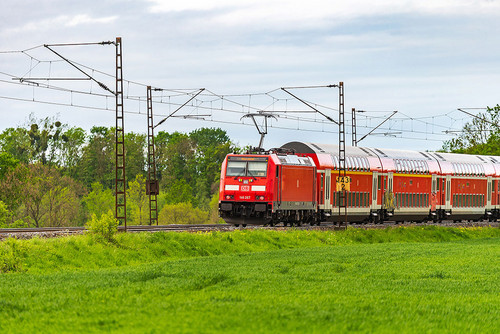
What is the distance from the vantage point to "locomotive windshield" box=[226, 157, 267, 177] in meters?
38.8

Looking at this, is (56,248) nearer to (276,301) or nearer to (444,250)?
(276,301)

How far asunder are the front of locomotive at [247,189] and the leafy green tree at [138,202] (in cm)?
6636

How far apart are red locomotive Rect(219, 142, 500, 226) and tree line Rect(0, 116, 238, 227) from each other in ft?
128

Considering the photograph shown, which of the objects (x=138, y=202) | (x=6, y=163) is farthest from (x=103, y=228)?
(x=138, y=202)

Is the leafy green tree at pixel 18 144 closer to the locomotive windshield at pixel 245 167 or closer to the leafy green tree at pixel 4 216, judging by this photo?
the leafy green tree at pixel 4 216

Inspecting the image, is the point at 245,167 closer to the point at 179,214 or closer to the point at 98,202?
the point at 179,214

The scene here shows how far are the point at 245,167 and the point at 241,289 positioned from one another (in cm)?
2248

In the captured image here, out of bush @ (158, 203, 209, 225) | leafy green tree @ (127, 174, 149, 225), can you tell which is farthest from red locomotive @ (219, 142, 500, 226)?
leafy green tree @ (127, 174, 149, 225)

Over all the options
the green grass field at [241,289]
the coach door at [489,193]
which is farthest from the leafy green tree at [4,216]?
the green grass field at [241,289]

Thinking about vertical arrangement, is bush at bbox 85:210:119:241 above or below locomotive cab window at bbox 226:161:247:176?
below

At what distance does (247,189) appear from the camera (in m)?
38.8

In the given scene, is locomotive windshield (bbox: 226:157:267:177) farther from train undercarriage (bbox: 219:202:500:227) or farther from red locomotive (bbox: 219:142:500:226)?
train undercarriage (bbox: 219:202:500:227)

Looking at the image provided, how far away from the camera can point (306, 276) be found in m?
19.7

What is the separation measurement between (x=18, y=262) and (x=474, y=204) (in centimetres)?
4428
